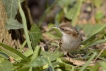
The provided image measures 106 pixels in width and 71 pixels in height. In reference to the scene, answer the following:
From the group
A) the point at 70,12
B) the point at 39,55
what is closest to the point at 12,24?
the point at 39,55

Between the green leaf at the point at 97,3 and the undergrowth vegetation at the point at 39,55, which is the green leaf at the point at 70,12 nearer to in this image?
the green leaf at the point at 97,3

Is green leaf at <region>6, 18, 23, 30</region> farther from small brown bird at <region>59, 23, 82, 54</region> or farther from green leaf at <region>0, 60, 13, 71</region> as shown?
green leaf at <region>0, 60, 13, 71</region>

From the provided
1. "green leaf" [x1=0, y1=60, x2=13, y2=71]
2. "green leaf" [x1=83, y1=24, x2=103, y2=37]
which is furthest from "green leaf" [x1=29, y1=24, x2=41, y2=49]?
"green leaf" [x1=83, y1=24, x2=103, y2=37]

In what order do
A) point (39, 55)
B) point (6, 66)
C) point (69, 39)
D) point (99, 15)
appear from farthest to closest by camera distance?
point (99, 15), point (69, 39), point (39, 55), point (6, 66)

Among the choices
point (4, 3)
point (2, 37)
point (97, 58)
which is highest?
point (4, 3)

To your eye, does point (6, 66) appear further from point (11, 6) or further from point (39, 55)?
point (11, 6)

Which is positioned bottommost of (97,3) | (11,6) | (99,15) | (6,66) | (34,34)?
(6,66)

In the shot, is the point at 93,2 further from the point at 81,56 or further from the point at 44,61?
the point at 44,61

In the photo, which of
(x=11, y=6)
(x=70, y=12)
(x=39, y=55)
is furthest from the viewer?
(x=70, y=12)

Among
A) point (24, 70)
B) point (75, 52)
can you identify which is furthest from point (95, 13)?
point (24, 70)
